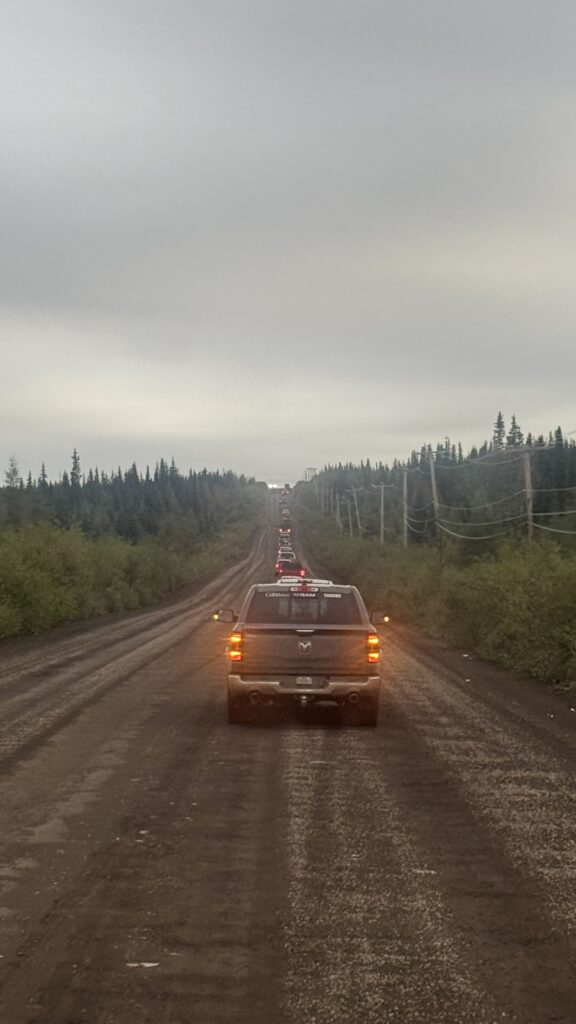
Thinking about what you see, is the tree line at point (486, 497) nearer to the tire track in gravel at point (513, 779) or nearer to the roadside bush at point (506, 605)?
the roadside bush at point (506, 605)

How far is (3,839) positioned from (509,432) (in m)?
152

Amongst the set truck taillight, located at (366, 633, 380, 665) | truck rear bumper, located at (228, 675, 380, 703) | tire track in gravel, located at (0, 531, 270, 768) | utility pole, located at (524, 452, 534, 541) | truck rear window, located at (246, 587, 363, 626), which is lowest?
tire track in gravel, located at (0, 531, 270, 768)

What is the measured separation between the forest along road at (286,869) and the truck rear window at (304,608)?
1339mm

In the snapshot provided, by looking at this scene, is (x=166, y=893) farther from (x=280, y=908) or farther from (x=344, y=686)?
(x=344, y=686)

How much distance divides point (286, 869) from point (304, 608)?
22.7 ft

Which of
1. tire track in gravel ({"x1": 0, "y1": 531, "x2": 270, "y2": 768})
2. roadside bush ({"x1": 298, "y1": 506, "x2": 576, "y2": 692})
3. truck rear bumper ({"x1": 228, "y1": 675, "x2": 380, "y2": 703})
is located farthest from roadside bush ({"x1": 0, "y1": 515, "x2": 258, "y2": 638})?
truck rear bumper ({"x1": 228, "y1": 675, "x2": 380, "y2": 703})

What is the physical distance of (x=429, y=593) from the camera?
112ft

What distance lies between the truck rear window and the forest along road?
134cm

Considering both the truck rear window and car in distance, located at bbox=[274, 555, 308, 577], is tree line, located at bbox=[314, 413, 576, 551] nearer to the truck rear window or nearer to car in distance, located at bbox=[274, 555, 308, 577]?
car in distance, located at bbox=[274, 555, 308, 577]

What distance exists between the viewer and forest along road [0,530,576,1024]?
179 inches

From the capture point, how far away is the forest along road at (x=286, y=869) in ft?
14.9

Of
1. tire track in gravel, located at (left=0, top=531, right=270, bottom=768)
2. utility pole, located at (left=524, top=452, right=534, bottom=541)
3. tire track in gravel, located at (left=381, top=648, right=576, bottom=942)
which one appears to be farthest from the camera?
utility pole, located at (left=524, top=452, right=534, bottom=541)

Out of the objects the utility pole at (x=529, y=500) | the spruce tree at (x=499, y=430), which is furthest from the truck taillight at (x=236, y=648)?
the spruce tree at (x=499, y=430)

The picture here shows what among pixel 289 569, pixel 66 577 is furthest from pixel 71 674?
pixel 289 569
